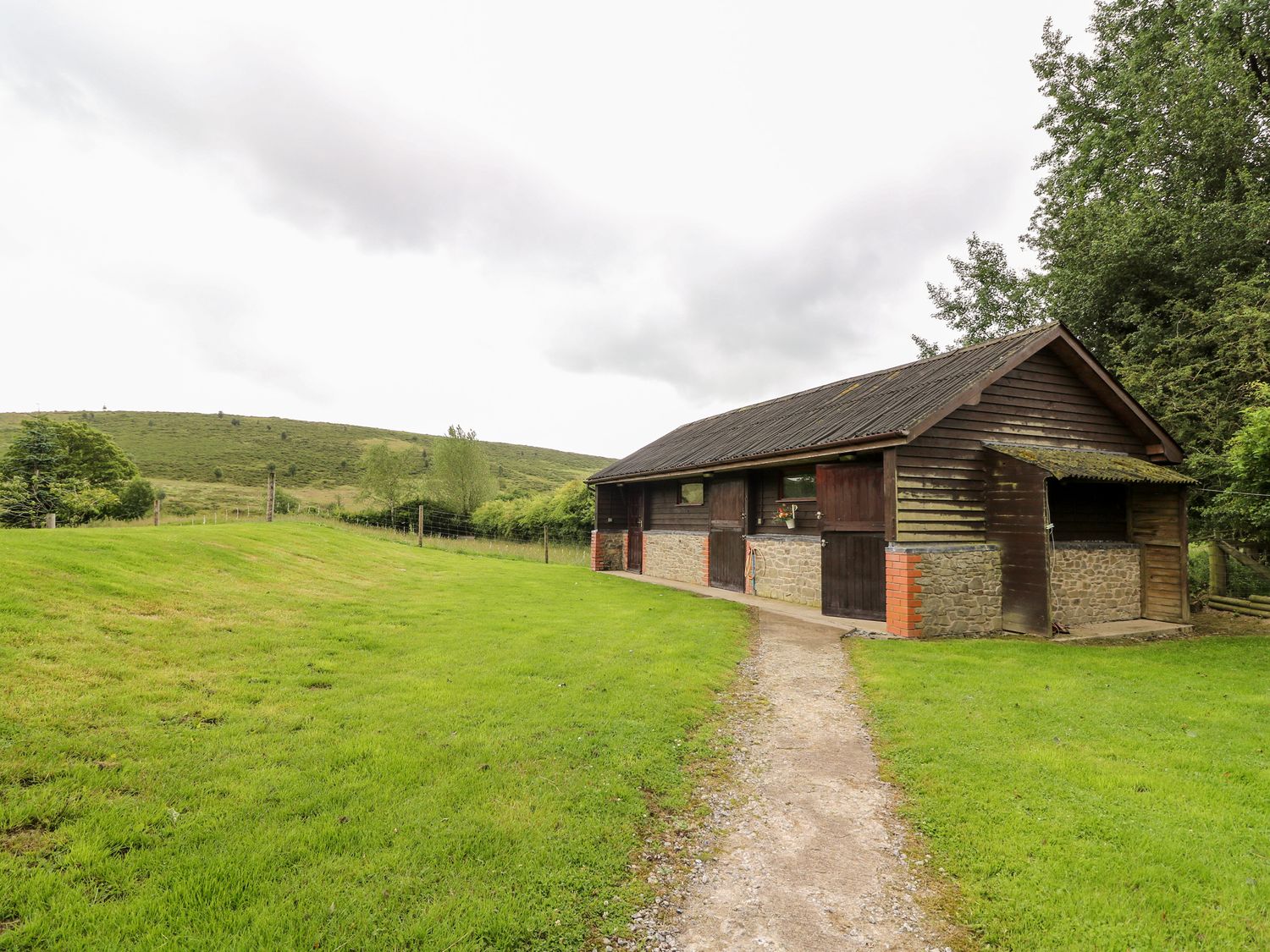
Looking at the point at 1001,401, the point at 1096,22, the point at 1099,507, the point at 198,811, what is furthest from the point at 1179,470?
the point at 198,811

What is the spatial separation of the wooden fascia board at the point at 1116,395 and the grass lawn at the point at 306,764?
9.98 m

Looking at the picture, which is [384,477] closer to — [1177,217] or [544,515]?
[544,515]

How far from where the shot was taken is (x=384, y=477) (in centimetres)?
4262

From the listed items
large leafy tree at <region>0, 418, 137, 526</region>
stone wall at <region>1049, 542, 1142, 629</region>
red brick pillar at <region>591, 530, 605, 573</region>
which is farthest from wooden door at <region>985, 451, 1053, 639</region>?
large leafy tree at <region>0, 418, 137, 526</region>

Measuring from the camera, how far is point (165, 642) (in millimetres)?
6617

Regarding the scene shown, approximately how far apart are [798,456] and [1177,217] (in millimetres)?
12220

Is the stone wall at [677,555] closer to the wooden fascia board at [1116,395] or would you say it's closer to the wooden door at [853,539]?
the wooden door at [853,539]

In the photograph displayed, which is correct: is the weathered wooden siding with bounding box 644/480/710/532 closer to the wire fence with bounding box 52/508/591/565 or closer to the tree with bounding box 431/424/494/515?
the wire fence with bounding box 52/508/591/565

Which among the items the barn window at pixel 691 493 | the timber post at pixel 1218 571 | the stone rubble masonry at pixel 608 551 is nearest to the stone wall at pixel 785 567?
the barn window at pixel 691 493

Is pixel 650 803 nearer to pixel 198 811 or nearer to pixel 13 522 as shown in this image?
pixel 198 811

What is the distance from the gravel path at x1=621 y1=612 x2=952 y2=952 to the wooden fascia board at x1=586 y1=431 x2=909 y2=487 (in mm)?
6211

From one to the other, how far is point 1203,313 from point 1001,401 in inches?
285

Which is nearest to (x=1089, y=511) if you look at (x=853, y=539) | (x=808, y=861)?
(x=853, y=539)

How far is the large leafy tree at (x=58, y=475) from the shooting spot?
74.2 ft
